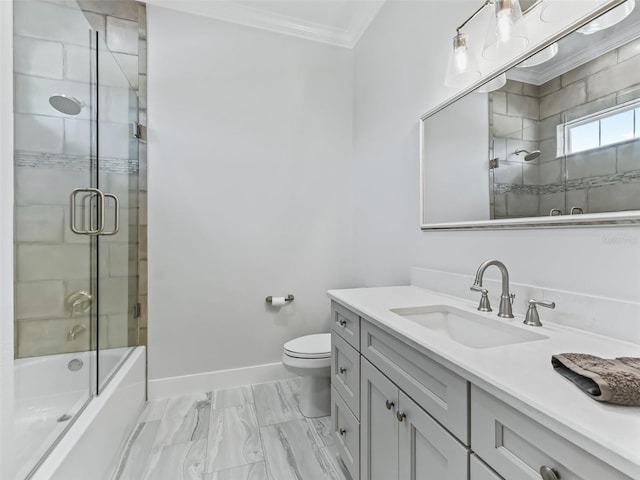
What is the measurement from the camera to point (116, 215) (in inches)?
67.3

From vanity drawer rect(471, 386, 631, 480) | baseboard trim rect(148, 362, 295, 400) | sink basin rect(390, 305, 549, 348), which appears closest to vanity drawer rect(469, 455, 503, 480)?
vanity drawer rect(471, 386, 631, 480)

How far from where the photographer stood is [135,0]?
205 centimetres

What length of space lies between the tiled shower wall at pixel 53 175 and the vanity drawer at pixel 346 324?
4.07 feet

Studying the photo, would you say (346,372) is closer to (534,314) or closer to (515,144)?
(534,314)

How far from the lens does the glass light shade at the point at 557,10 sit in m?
0.94

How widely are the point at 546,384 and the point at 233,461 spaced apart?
1518mm

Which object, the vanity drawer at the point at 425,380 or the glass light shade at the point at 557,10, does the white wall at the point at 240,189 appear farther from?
the glass light shade at the point at 557,10

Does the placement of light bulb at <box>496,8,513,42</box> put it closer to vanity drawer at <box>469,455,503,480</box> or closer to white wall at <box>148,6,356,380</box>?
vanity drawer at <box>469,455,503,480</box>

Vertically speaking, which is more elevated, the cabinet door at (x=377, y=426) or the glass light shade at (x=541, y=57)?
the glass light shade at (x=541, y=57)

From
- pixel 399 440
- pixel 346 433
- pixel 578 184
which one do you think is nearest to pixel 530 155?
pixel 578 184

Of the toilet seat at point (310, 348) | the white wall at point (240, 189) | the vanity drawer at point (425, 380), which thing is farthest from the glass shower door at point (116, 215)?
the vanity drawer at point (425, 380)

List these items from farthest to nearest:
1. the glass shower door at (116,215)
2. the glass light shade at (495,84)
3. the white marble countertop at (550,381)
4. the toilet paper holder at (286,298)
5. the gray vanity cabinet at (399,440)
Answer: the toilet paper holder at (286,298)
the glass shower door at (116,215)
the glass light shade at (495,84)
the gray vanity cabinet at (399,440)
the white marble countertop at (550,381)

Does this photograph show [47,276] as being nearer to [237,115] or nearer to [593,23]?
[237,115]

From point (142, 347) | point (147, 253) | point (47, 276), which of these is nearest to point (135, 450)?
point (142, 347)
